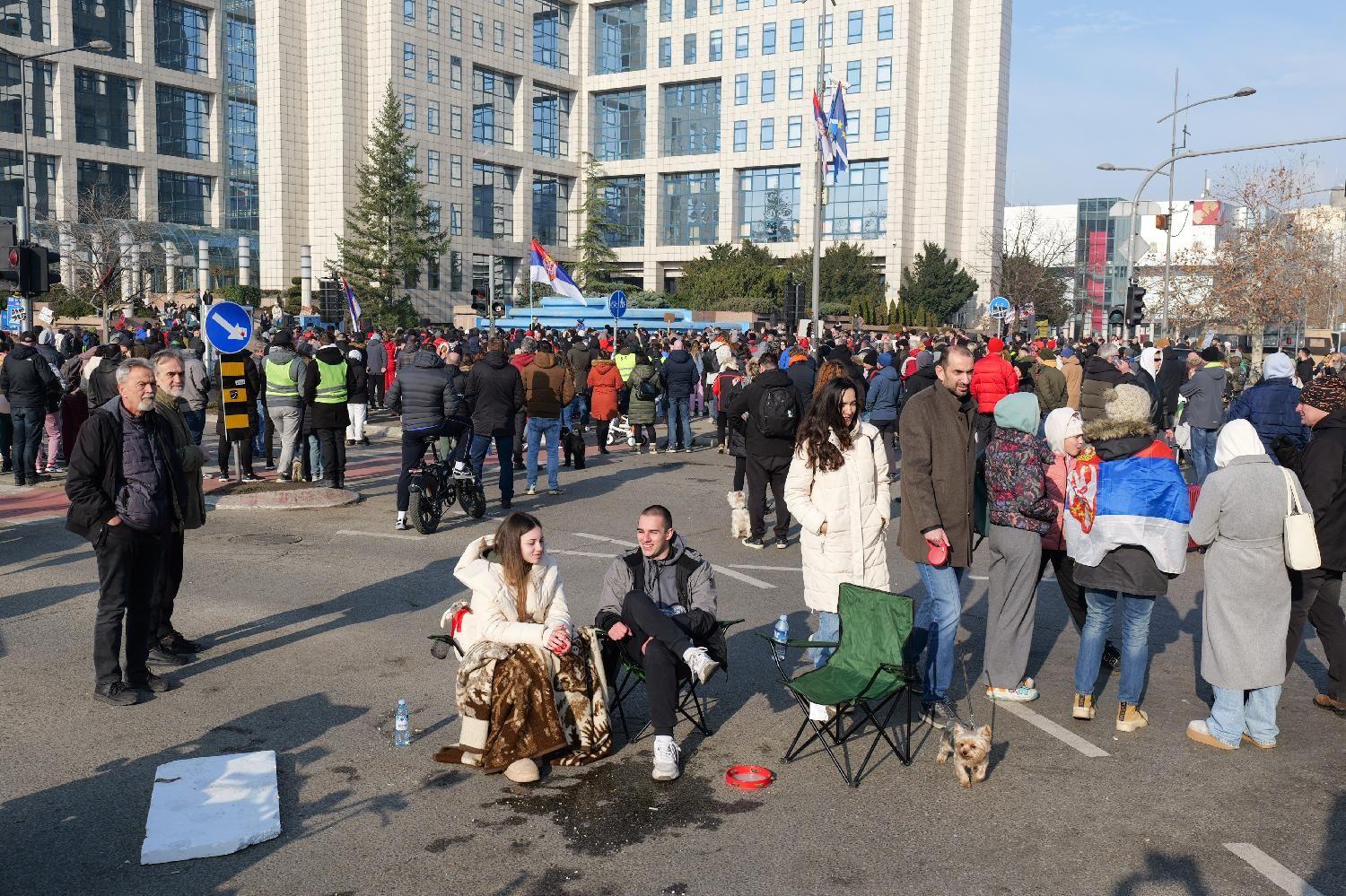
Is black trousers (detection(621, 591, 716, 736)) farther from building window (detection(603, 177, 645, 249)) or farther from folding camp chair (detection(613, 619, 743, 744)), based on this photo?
building window (detection(603, 177, 645, 249))

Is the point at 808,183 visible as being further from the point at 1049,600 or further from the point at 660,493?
the point at 1049,600

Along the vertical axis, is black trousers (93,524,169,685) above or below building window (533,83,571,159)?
below

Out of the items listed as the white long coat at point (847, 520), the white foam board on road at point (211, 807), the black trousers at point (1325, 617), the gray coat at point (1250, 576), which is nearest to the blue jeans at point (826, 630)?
the white long coat at point (847, 520)

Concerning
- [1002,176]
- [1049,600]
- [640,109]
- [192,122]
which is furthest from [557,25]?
[1049,600]

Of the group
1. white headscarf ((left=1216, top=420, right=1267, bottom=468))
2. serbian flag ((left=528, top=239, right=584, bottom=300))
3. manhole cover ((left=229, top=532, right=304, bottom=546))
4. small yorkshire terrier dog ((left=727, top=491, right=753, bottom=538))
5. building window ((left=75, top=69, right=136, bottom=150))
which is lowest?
manhole cover ((left=229, top=532, right=304, bottom=546))

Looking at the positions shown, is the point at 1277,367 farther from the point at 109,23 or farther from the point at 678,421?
the point at 109,23

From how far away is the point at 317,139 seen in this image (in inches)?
2571

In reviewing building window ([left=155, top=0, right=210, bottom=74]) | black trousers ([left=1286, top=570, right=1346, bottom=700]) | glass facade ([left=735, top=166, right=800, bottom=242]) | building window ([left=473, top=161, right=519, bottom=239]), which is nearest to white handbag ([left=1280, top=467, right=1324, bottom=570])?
black trousers ([left=1286, top=570, right=1346, bottom=700])

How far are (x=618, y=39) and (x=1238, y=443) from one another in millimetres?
75922

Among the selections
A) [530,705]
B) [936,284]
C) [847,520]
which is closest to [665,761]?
[530,705]

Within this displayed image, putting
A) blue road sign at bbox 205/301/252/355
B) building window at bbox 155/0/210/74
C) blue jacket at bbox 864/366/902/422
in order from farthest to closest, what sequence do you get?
building window at bbox 155/0/210/74
blue jacket at bbox 864/366/902/422
blue road sign at bbox 205/301/252/355

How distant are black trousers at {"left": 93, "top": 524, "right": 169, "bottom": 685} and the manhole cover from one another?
16.1 ft

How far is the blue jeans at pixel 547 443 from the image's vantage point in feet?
49.6

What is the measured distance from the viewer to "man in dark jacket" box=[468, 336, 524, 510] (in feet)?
45.3
